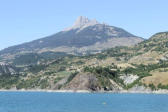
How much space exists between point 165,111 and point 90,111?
89.4 ft

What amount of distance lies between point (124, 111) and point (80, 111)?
16490 mm

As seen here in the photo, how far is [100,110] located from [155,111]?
813 inches

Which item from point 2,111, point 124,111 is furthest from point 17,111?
point 124,111

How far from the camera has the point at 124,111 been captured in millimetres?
140875

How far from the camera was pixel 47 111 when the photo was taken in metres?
142

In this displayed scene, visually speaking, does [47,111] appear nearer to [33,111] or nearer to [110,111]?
[33,111]

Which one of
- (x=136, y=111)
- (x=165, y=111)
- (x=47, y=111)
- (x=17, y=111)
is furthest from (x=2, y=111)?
(x=165, y=111)

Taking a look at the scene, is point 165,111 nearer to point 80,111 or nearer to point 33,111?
point 80,111

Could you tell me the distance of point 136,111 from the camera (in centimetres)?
13900

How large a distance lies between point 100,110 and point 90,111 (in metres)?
7.40

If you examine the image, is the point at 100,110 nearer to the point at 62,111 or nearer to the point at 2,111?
the point at 62,111

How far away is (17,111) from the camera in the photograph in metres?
144

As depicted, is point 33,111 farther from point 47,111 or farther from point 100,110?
point 100,110

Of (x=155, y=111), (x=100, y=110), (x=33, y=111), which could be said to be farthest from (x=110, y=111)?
(x=33, y=111)
